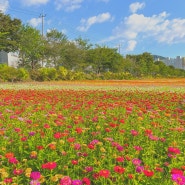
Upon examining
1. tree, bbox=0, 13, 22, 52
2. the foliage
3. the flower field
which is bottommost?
the flower field

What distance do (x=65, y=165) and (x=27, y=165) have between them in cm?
37

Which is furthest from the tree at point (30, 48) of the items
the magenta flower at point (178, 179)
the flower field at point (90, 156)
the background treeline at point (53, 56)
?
the magenta flower at point (178, 179)

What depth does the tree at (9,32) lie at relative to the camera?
35.5m

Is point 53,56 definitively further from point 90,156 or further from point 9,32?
point 90,156

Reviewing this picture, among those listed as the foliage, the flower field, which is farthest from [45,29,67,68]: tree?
the flower field

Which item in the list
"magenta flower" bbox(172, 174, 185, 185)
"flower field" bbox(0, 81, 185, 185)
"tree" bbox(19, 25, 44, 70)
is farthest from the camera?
"tree" bbox(19, 25, 44, 70)

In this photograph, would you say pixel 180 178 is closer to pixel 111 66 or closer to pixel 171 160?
pixel 171 160

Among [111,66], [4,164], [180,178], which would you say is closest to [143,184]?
[180,178]

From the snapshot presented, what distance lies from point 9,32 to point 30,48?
4.02 m

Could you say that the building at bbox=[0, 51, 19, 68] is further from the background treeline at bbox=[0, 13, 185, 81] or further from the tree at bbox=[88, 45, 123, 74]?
the tree at bbox=[88, 45, 123, 74]

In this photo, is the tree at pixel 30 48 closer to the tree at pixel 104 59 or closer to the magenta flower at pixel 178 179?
the tree at pixel 104 59

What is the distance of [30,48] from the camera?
3819cm

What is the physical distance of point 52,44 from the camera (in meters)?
42.4

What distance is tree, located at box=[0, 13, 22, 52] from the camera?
3550 centimetres
